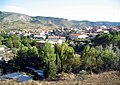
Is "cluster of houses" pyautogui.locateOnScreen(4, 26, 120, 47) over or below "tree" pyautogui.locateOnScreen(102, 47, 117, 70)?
below

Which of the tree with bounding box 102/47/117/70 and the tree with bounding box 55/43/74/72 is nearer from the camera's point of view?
the tree with bounding box 102/47/117/70

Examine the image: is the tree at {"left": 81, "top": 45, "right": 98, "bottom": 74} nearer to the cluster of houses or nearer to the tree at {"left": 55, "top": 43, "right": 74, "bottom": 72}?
the tree at {"left": 55, "top": 43, "right": 74, "bottom": 72}

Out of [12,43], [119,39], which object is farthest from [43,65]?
[12,43]

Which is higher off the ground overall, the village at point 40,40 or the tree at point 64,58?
the tree at point 64,58

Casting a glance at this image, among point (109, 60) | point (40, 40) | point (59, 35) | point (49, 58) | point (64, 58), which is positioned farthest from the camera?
point (59, 35)

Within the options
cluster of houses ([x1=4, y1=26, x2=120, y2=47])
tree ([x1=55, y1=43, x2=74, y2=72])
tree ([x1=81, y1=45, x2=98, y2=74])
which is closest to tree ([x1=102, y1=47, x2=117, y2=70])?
tree ([x1=81, y1=45, x2=98, y2=74])

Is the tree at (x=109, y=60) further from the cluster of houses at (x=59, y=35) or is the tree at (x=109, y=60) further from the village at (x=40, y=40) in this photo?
the cluster of houses at (x=59, y=35)

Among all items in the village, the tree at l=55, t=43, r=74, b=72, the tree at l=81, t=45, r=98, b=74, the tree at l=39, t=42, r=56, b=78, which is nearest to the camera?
the tree at l=39, t=42, r=56, b=78

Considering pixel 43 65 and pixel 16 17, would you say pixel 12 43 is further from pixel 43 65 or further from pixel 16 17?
pixel 16 17

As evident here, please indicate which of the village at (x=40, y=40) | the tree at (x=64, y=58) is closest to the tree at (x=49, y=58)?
the tree at (x=64, y=58)

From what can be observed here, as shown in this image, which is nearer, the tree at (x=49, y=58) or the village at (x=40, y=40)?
the tree at (x=49, y=58)

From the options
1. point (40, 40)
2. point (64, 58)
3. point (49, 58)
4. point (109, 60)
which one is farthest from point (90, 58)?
point (40, 40)

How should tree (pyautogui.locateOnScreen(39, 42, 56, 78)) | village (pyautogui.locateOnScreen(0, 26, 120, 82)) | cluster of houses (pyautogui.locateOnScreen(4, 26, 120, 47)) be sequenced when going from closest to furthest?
tree (pyautogui.locateOnScreen(39, 42, 56, 78)), village (pyautogui.locateOnScreen(0, 26, 120, 82)), cluster of houses (pyautogui.locateOnScreen(4, 26, 120, 47))

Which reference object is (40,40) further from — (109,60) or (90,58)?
(109,60)
